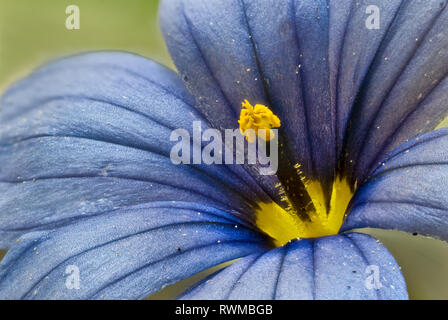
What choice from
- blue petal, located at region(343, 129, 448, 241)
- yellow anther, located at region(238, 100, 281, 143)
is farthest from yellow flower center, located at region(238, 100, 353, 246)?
blue petal, located at region(343, 129, 448, 241)

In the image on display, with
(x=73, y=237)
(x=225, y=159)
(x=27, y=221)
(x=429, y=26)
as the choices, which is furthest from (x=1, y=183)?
(x=429, y=26)

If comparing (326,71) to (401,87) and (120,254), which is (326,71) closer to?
(401,87)

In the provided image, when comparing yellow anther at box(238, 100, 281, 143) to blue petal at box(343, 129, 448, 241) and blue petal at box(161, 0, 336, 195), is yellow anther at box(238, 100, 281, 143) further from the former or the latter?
blue petal at box(343, 129, 448, 241)

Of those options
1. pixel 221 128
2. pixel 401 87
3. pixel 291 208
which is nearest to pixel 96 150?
pixel 221 128

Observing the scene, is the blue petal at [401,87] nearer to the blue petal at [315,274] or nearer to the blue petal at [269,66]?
the blue petal at [269,66]

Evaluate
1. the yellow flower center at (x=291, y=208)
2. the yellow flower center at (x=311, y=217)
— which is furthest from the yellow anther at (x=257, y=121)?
the yellow flower center at (x=311, y=217)

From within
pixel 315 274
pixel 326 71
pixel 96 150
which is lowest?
pixel 315 274
